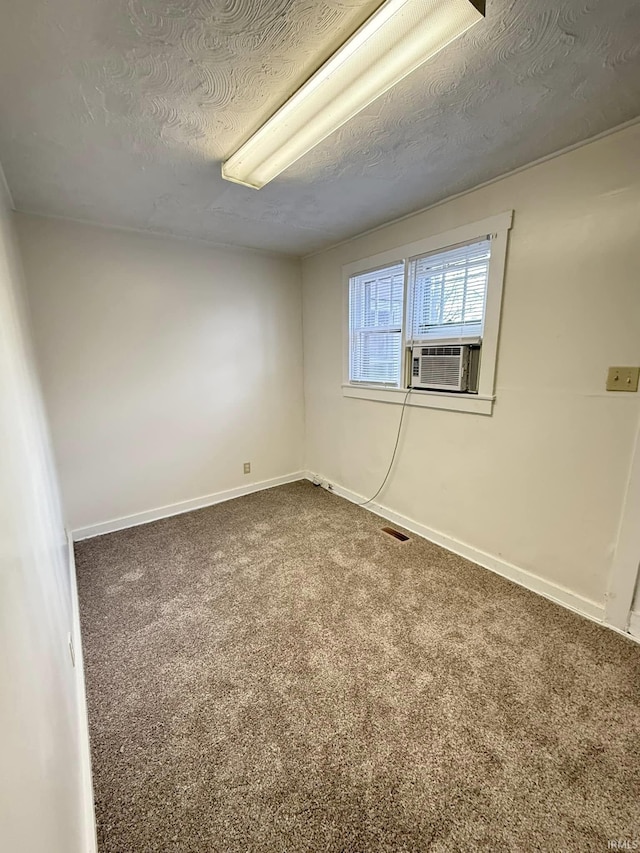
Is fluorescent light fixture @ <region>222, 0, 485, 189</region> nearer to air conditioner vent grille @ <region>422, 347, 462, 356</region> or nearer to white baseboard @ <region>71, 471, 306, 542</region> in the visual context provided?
air conditioner vent grille @ <region>422, 347, 462, 356</region>

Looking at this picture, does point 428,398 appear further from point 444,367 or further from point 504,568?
point 504,568

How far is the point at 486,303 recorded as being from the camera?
213 cm

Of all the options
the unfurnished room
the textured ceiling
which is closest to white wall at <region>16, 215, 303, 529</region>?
the unfurnished room

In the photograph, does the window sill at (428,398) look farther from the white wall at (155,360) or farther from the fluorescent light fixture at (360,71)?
the fluorescent light fixture at (360,71)

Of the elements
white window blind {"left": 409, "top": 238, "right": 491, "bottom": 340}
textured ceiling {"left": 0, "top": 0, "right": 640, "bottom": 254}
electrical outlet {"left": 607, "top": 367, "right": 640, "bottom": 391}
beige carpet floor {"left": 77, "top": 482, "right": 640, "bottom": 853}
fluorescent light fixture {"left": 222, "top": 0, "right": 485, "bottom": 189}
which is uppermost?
textured ceiling {"left": 0, "top": 0, "right": 640, "bottom": 254}

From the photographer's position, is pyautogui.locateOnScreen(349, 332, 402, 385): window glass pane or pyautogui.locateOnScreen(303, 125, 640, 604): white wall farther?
pyautogui.locateOnScreen(349, 332, 402, 385): window glass pane

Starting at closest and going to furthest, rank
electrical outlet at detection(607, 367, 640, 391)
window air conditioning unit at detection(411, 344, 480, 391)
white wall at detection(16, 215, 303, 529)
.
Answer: electrical outlet at detection(607, 367, 640, 391) < window air conditioning unit at detection(411, 344, 480, 391) < white wall at detection(16, 215, 303, 529)

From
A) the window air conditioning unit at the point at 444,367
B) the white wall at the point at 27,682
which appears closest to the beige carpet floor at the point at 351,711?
the white wall at the point at 27,682

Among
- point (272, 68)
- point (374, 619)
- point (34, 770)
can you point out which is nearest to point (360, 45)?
point (272, 68)

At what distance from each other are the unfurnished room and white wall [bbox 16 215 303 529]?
0.03 metres

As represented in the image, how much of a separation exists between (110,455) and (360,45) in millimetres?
2902

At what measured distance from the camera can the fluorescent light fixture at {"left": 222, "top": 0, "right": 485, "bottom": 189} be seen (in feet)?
3.25

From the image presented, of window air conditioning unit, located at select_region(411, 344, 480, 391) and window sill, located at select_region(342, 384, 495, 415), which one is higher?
window air conditioning unit, located at select_region(411, 344, 480, 391)

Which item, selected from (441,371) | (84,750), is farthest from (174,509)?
(441,371)
